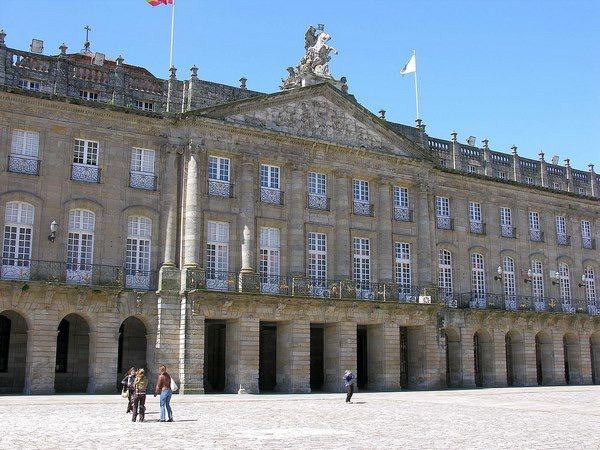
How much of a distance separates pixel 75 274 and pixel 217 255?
662 centimetres

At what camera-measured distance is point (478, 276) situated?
4384 cm

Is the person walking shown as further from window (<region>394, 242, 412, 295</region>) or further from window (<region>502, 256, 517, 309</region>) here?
window (<region>502, 256, 517, 309</region>)

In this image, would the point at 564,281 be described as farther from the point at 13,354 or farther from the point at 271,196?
the point at 13,354

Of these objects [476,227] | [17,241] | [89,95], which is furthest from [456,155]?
[17,241]

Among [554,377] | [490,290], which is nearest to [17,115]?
[490,290]

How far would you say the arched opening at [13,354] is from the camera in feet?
103

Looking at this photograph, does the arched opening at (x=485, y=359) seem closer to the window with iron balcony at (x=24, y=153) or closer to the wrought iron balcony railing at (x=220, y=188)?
the wrought iron balcony railing at (x=220, y=188)

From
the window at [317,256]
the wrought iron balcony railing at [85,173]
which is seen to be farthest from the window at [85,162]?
the window at [317,256]

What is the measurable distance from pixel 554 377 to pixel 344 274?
1713 centimetres

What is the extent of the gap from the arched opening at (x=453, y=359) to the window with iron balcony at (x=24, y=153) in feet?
78.8

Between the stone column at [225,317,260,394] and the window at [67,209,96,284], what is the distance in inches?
279

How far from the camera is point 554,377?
45.2 meters

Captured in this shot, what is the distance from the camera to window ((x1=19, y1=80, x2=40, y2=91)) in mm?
31547

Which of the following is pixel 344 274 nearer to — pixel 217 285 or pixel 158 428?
pixel 217 285
